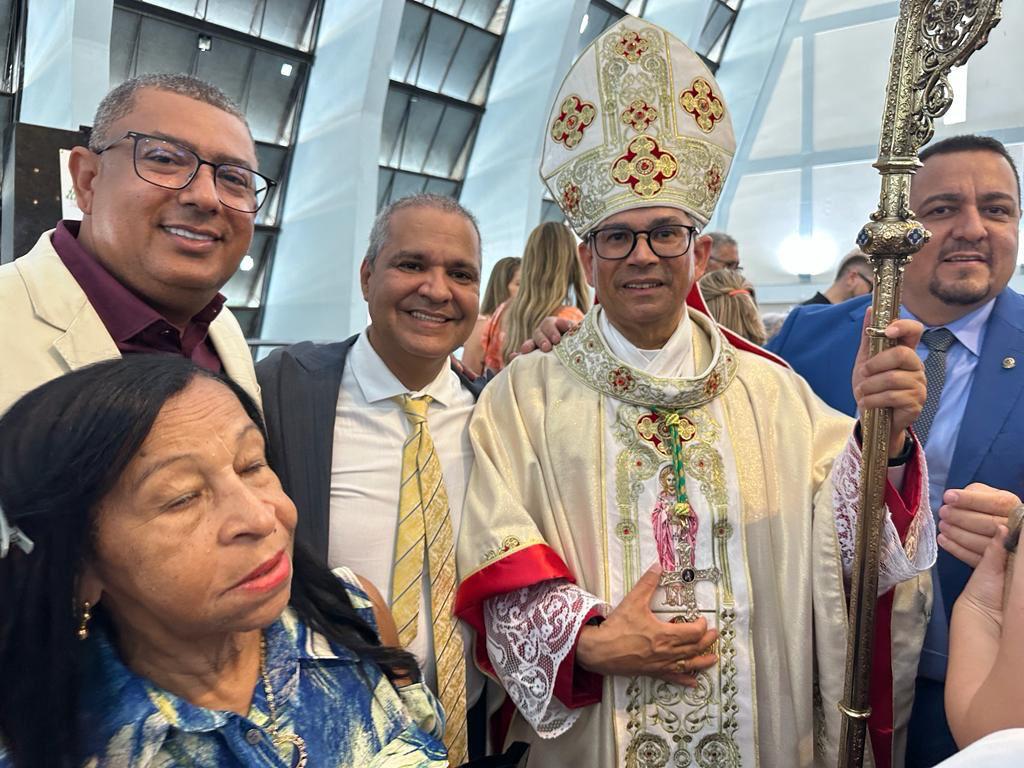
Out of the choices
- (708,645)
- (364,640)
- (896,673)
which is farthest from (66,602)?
(896,673)

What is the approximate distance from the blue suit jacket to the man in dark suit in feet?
3.78

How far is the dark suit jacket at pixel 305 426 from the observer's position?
5.70 feet

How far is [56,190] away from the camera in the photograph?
248 cm

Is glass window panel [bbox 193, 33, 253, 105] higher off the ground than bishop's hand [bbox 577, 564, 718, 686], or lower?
higher

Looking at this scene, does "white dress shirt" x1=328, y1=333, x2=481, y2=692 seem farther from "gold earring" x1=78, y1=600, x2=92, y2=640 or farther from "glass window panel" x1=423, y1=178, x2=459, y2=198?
"glass window panel" x1=423, y1=178, x2=459, y2=198

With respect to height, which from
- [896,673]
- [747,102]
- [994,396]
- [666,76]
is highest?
[747,102]

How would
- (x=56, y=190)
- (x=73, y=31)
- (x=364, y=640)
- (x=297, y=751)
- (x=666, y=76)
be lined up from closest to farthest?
(x=297, y=751) → (x=364, y=640) → (x=666, y=76) → (x=56, y=190) → (x=73, y=31)

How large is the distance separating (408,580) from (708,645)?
70 cm

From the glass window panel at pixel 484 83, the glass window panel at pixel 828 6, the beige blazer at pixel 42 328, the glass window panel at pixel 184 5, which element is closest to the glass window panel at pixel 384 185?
the glass window panel at pixel 484 83

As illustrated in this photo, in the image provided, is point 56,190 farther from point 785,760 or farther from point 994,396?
point 994,396

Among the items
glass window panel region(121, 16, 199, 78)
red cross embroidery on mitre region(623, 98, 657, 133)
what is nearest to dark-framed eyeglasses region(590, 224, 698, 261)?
Result: red cross embroidery on mitre region(623, 98, 657, 133)

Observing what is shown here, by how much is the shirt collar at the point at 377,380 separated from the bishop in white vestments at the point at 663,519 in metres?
0.13

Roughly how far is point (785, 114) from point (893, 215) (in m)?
12.7

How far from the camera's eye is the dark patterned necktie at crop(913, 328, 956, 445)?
6.89 feet
